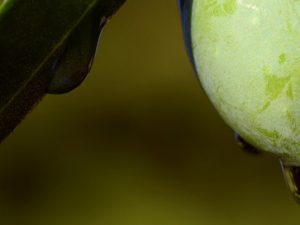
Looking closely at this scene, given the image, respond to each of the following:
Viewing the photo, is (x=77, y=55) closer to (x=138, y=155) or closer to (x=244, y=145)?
(x=244, y=145)

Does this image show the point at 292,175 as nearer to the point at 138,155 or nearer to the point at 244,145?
the point at 244,145

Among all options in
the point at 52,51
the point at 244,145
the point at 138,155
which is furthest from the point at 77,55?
the point at 138,155

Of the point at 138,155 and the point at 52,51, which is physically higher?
the point at 52,51

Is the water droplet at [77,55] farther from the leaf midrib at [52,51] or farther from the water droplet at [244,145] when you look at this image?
the water droplet at [244,145]

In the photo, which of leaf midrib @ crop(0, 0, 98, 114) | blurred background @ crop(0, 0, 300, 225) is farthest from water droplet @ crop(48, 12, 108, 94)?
blurred background @ crop(0, 0, 300, 225)

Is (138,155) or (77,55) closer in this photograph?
(77,55)

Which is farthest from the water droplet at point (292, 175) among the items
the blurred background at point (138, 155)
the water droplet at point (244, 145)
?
the blurred background at point (138, 155)

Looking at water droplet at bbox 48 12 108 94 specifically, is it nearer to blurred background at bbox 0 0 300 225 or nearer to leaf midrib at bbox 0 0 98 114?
leaf midrib at bbox 0 0 98 114
